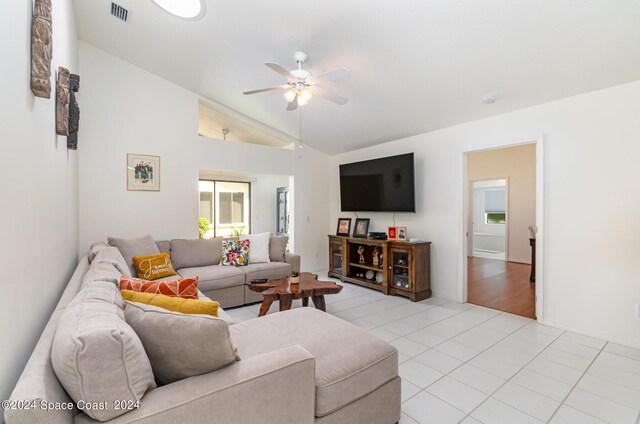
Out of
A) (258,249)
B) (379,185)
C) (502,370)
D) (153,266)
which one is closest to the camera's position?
(502,370)

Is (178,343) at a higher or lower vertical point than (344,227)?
lower

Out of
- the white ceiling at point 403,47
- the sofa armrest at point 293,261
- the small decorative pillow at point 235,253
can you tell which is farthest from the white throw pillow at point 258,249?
the white ceiling at point 403,47

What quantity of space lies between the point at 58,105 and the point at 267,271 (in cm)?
286

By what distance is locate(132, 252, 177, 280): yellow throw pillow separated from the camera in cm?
341

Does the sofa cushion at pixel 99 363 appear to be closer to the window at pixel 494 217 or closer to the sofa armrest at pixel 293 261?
the sofa armrest at pixel 293 261

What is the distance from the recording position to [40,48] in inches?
54.7

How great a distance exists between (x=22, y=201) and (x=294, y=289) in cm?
232

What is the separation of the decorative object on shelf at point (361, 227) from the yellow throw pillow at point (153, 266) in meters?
3.07

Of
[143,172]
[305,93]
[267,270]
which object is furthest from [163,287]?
[143,172]

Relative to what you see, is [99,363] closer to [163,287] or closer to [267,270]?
[163,287]

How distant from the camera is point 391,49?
2.83 metres

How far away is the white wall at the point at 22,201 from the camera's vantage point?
1.04 metres

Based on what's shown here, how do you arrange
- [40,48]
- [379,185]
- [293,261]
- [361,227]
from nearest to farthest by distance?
1. [40,48]
2. [293,261]
3. [379,185]
4. [361,227]

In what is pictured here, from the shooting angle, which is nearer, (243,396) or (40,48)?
(243,396)
